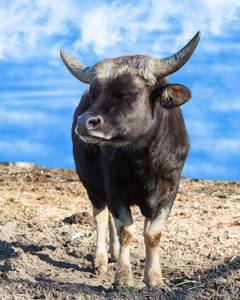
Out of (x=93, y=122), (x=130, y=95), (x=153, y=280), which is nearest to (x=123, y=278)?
(x=153, y=280)

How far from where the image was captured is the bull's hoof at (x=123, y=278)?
4.57 metres

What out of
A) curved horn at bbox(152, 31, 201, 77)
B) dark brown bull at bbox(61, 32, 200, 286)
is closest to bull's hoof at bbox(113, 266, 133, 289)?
dark brown bull at bbox(61, 32, 200, 286)

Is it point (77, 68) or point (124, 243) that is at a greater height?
point (77, 68)

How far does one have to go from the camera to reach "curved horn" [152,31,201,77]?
14.3 feet

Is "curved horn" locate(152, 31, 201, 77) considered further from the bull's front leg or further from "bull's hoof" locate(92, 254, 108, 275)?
"bull's hoof" locate(92, 254, 108, 275)

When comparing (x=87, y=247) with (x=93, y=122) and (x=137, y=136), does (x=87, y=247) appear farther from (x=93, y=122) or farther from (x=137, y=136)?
(x=93, y=122)

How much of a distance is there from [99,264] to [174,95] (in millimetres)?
2425

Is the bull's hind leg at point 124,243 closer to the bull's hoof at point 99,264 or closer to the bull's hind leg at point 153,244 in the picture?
the bull's hind leg at point 153,244

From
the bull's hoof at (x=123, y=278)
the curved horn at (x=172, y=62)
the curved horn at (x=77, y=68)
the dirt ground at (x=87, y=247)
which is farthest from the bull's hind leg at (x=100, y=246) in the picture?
the curved horn at (x=172, y=62)

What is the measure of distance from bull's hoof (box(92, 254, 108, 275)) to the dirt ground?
0.35 feet

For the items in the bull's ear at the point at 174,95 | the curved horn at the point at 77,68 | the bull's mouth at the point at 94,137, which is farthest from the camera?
the curved horn at the point at 77,68

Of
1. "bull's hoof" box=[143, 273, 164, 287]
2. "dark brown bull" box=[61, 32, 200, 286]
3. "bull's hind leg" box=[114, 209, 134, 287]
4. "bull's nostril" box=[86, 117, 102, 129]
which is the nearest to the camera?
"bull's nostril" box=[86, 117, 102, 129]

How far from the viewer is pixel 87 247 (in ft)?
21.4

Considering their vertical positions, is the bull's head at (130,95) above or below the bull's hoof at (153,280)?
above
